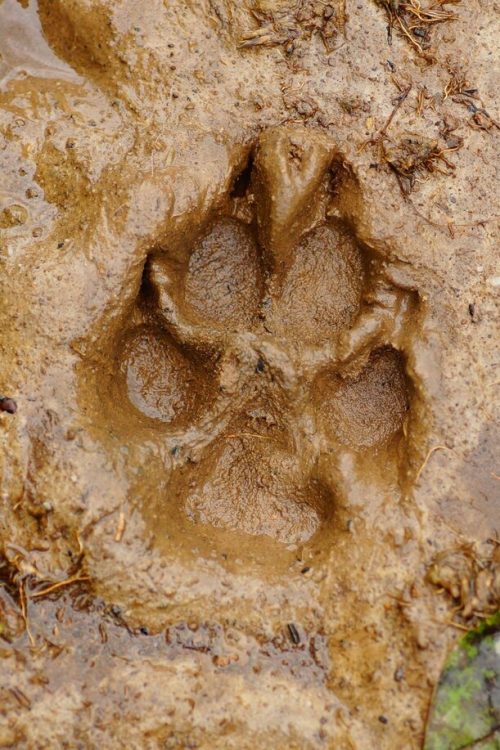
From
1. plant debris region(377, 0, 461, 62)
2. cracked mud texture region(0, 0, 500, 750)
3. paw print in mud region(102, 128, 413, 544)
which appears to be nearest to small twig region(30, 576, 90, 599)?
cracked mud texture region(0, 0, 500, 750)

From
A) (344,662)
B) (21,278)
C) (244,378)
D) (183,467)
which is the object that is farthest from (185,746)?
(21,278)

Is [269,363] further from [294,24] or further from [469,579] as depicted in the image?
[294,24]

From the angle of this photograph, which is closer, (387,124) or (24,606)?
(24,606)

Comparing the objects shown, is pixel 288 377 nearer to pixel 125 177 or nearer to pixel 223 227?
pixel 223 227

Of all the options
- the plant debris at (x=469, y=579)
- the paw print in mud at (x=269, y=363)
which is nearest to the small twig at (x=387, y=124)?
the paw print in mud at (x=269, y=363)

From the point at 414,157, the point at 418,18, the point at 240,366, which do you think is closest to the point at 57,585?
the point at 240,366

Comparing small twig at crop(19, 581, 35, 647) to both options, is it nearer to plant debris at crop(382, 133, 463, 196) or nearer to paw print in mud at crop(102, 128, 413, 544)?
paw print in mud at crop(102, 128, 413, 544)

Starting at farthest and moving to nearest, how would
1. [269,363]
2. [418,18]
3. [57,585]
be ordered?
[418,18] → [269,363] → [57,585]
